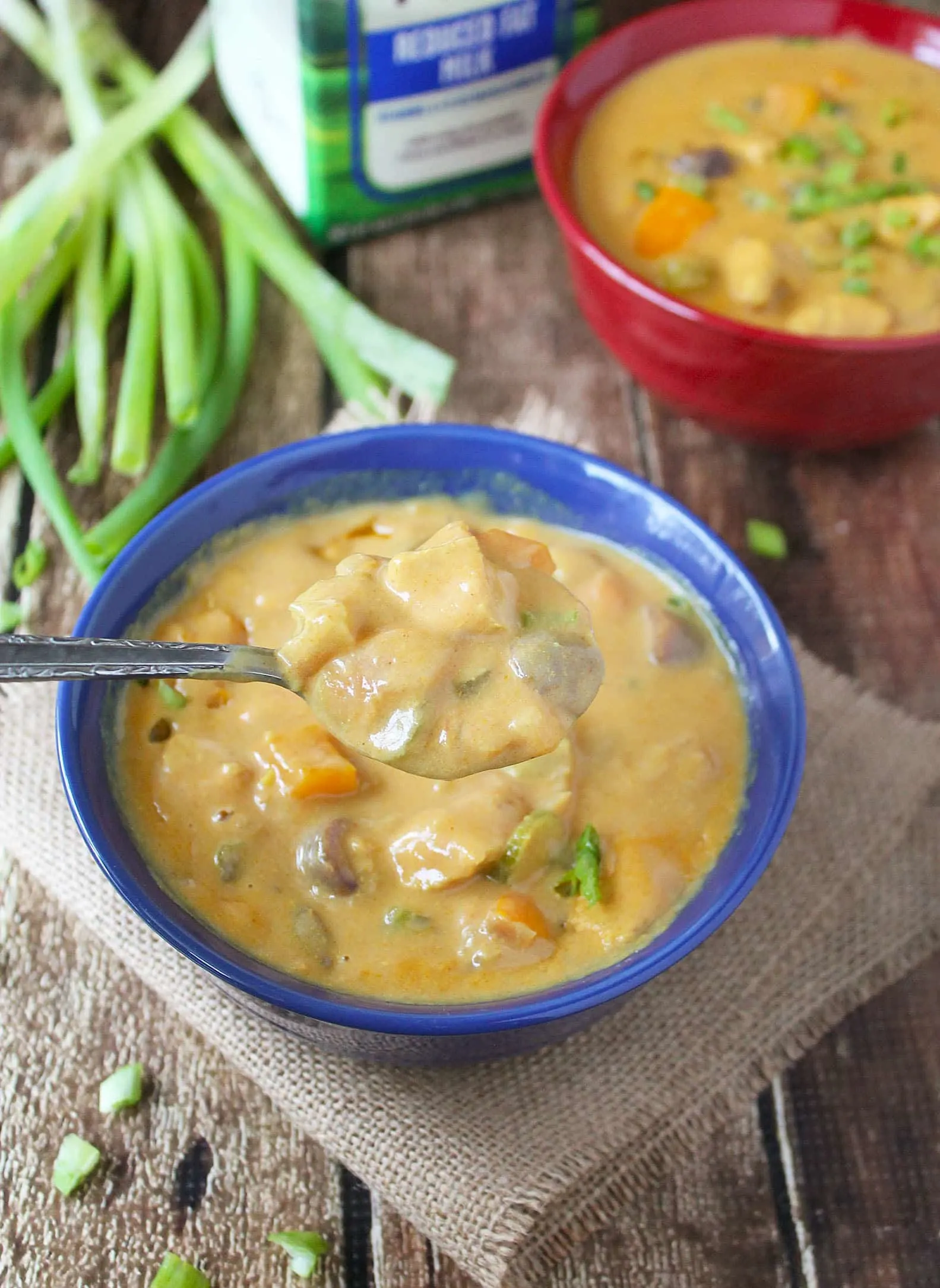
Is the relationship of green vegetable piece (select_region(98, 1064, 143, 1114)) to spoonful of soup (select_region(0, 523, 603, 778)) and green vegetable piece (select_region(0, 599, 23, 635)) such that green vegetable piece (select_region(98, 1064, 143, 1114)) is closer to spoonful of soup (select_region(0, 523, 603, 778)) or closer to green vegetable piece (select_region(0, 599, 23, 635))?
spoonful of soup (select_region(0, 523, 603, 778))

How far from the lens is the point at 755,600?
7.64ft

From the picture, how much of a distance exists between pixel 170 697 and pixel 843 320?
1.61 metres

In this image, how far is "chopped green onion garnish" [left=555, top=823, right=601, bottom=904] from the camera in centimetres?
209

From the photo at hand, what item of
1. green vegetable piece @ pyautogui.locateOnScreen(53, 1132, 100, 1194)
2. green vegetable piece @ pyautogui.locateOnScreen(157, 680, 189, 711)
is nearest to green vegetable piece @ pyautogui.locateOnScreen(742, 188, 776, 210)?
green vegetable piece @ pyautogui.locateOnScreen(157, 680, 189, 711)

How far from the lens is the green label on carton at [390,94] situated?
3.03 m

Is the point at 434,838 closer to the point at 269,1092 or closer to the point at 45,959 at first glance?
the point at 269,1092

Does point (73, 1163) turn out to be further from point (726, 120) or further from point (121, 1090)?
point (726, 120)

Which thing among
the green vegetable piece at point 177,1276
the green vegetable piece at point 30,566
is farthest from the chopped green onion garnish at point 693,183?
the green vegetable piece at point 177,1276

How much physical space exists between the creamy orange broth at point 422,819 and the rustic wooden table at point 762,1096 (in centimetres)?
41

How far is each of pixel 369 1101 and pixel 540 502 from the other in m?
1.10

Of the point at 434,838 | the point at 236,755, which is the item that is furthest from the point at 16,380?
the point at 434,838

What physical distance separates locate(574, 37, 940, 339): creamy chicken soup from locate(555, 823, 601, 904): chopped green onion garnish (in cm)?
131

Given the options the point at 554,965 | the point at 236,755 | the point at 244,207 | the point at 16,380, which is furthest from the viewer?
the point at 244,207

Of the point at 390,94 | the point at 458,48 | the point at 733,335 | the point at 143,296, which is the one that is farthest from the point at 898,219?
the point at 143,296
